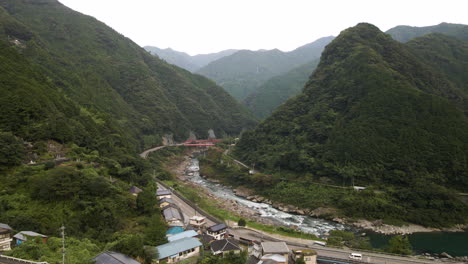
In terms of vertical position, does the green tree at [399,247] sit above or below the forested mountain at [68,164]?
below

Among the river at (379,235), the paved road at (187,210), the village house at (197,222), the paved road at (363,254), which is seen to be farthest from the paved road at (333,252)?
the river at (379,235)

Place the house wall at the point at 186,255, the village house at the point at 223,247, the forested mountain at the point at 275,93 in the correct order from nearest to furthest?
1. the house wall at the point at 186,255
2. the village house at the point at 223,247
3. the forested mountain at the point at 275,93

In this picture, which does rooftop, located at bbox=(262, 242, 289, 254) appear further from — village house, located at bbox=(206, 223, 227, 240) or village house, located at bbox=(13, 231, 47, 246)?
village house, located at bbox=(13, 231, 47, 246)

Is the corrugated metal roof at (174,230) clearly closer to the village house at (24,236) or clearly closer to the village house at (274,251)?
the village house at (274,251)

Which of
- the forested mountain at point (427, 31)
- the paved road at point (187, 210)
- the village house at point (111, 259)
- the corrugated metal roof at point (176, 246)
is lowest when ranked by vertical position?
the paved road at point (187, 210)

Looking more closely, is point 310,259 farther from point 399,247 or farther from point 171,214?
point 171,214

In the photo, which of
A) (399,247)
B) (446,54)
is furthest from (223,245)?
(446,54)
